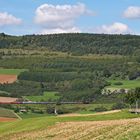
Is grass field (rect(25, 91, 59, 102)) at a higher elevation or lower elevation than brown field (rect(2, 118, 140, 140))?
lower

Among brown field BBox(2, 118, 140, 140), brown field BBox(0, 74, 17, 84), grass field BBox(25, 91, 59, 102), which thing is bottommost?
grass field BBox(25, 91, 59, 102)

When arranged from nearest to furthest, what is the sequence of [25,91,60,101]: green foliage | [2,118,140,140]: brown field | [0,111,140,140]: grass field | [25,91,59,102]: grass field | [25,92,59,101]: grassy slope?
[2,118,140,140]: brown field
[0,111,140,140]: grass field
[25,91,60,101]: green foliage
[25,91,59,102]: grass field
[25,92,59,101]: grassy slope

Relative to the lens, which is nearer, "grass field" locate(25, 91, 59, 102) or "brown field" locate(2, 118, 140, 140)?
"brown field" locate(2, 118, 140, 140)

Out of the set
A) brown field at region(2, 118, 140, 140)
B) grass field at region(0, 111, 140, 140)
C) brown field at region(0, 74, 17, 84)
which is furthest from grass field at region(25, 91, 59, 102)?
brown field at region(2, 118, 140, 140)

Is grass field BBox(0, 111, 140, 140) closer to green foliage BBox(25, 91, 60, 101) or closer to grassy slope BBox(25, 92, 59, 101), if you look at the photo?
green foliage BBox(25, 91, 60, 101)

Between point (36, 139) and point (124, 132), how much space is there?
26.5 feet

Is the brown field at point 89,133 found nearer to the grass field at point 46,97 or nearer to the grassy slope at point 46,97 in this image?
the grass field at point 46,97

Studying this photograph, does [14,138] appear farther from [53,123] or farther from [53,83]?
[53,83]

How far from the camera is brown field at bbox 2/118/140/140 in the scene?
93.1 feet

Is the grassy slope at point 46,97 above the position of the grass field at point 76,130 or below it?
below

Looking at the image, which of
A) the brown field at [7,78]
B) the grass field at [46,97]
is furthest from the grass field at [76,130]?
the brown field at [7,78]

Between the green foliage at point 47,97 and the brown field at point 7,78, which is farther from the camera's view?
the brown field at point 7,78

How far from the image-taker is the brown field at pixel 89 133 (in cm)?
2839

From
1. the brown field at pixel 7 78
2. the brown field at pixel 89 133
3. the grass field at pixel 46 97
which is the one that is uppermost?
the brown field at pixel 89 133
